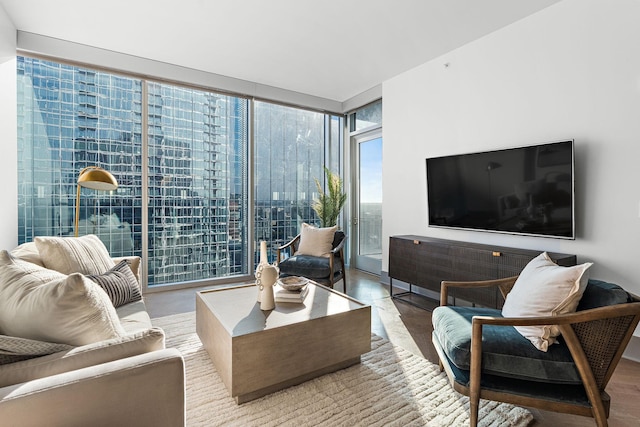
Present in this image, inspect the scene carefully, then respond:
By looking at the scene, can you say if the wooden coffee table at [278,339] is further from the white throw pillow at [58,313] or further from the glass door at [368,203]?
the glass door at [368,203]

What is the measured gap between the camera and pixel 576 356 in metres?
1.38

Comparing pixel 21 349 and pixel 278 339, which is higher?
pixel 21 349

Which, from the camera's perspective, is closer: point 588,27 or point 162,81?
point 588,27

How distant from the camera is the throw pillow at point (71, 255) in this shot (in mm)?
2055

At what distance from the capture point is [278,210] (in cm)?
498

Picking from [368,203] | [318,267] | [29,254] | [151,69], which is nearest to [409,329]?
[318,267]

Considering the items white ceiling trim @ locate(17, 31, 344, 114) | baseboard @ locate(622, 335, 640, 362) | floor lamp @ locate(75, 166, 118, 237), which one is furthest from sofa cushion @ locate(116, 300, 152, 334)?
baseboard @ locate(622, 335, 640, 362)

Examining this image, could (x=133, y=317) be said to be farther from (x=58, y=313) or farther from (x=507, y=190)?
(x=507, y=190)

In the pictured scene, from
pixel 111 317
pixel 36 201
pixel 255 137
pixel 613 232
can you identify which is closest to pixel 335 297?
pixel 111 317

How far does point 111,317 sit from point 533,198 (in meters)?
3.13

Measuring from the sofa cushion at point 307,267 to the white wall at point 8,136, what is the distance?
2629 millimetres

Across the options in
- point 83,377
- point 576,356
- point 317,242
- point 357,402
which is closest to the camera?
point 83,377

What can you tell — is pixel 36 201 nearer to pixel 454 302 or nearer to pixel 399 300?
pixel 399 300

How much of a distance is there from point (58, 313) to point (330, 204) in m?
4.06
